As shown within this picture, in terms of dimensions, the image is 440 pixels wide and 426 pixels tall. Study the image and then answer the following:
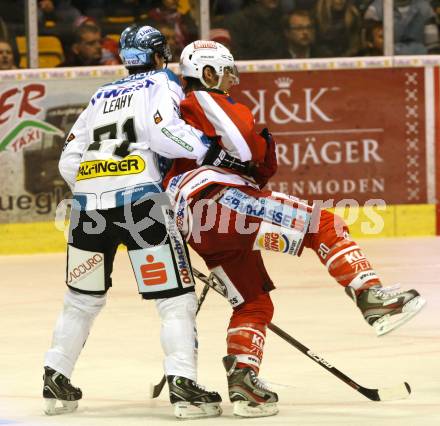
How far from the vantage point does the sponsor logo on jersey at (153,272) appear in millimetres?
5395

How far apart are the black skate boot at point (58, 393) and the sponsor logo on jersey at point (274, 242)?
87cm

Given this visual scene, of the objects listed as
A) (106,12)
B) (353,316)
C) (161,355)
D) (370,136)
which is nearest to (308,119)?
(370,136)

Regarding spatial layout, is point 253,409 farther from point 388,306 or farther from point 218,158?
point 218,158

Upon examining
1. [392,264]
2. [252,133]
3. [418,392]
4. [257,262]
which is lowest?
[392,264]

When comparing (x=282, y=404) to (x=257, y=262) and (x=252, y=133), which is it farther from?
(x=252, y=133)

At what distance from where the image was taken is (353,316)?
25.1 ft

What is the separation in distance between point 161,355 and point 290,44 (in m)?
4.61

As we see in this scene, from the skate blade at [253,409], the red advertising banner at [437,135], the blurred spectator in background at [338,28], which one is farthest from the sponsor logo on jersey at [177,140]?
the blurred spectator in background at [338,28]

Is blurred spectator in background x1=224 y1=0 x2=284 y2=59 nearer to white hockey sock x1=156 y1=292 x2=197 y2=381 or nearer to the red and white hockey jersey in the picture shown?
the red and white hockey jersey

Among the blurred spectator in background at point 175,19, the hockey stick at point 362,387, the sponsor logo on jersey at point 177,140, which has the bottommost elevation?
the hockey stick at point 362,387

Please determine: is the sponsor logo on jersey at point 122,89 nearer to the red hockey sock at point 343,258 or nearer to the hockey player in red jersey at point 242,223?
the hockey player in red jersey at point 242,223

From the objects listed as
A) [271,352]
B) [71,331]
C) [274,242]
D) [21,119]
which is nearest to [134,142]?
[274,242]

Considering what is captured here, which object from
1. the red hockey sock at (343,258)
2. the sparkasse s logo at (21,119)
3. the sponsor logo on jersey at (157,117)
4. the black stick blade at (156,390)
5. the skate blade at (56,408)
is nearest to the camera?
the red hockey sock at (343,258)

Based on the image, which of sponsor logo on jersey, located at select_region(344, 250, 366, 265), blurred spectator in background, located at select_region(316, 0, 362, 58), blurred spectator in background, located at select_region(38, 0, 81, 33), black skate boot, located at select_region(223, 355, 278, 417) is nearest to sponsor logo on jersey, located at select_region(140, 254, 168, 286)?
black skate boot, located at select_region(223, 355, 278, 417)
